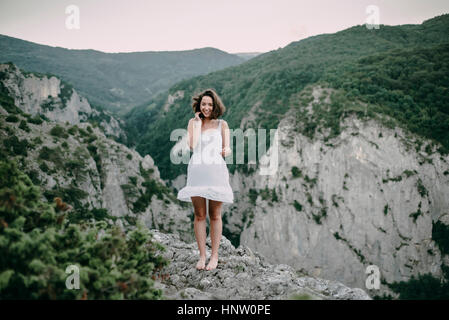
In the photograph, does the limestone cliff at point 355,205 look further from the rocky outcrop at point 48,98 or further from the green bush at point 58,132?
the rocky outcrop at point 48,98

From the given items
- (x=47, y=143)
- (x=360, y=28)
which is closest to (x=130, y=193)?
(x=47, y=143)

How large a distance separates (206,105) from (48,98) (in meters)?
74.8

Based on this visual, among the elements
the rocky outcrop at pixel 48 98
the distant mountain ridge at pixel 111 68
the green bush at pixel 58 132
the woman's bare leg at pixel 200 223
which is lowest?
the woman's bare leg at pixel 200 223

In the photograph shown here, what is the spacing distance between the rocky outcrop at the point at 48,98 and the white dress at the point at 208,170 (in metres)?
56.3

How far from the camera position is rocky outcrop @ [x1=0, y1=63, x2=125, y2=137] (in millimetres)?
54653

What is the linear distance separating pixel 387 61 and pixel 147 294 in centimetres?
5790

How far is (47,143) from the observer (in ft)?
76.1

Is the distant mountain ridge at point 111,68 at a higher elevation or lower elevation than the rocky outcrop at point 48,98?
higher

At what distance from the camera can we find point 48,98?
66.2m

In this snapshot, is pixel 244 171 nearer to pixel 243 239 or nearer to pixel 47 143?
pixel 243 239

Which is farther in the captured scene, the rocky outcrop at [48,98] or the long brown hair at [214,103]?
the rocky outcrop at [48,98]

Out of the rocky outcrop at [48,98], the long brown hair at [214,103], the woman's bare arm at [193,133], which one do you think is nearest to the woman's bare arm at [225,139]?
the long brown hair at [214,103]

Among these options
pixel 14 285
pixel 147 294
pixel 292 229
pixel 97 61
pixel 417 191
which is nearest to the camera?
pixel 14 285

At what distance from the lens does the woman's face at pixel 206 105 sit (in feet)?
15.2
